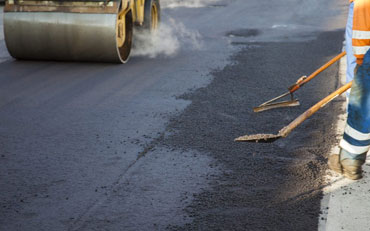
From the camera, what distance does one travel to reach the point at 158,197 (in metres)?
4.21

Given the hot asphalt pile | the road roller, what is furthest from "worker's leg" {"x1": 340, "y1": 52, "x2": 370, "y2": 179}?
the road roller

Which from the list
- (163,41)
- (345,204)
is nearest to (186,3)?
(163,41)

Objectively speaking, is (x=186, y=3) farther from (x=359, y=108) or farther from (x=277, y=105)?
(x=359, y=108)

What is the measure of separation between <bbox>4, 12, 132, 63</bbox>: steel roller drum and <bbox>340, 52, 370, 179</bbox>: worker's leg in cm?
449

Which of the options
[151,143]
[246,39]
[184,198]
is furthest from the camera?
[246,39]

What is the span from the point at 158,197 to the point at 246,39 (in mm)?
7385

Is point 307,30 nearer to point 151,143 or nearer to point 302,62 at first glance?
point 302,62

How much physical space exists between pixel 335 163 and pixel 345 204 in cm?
60

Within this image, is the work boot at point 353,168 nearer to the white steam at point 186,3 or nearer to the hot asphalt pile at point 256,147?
the hot asphalt pile at point 256,147

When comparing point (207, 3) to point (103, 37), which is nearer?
point (103, 37)

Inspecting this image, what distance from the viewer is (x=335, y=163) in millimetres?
4613

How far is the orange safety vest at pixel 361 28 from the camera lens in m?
4.40

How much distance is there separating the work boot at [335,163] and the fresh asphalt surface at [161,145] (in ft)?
0.40

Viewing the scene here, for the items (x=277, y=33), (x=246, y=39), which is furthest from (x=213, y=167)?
(x=277, y=33)
